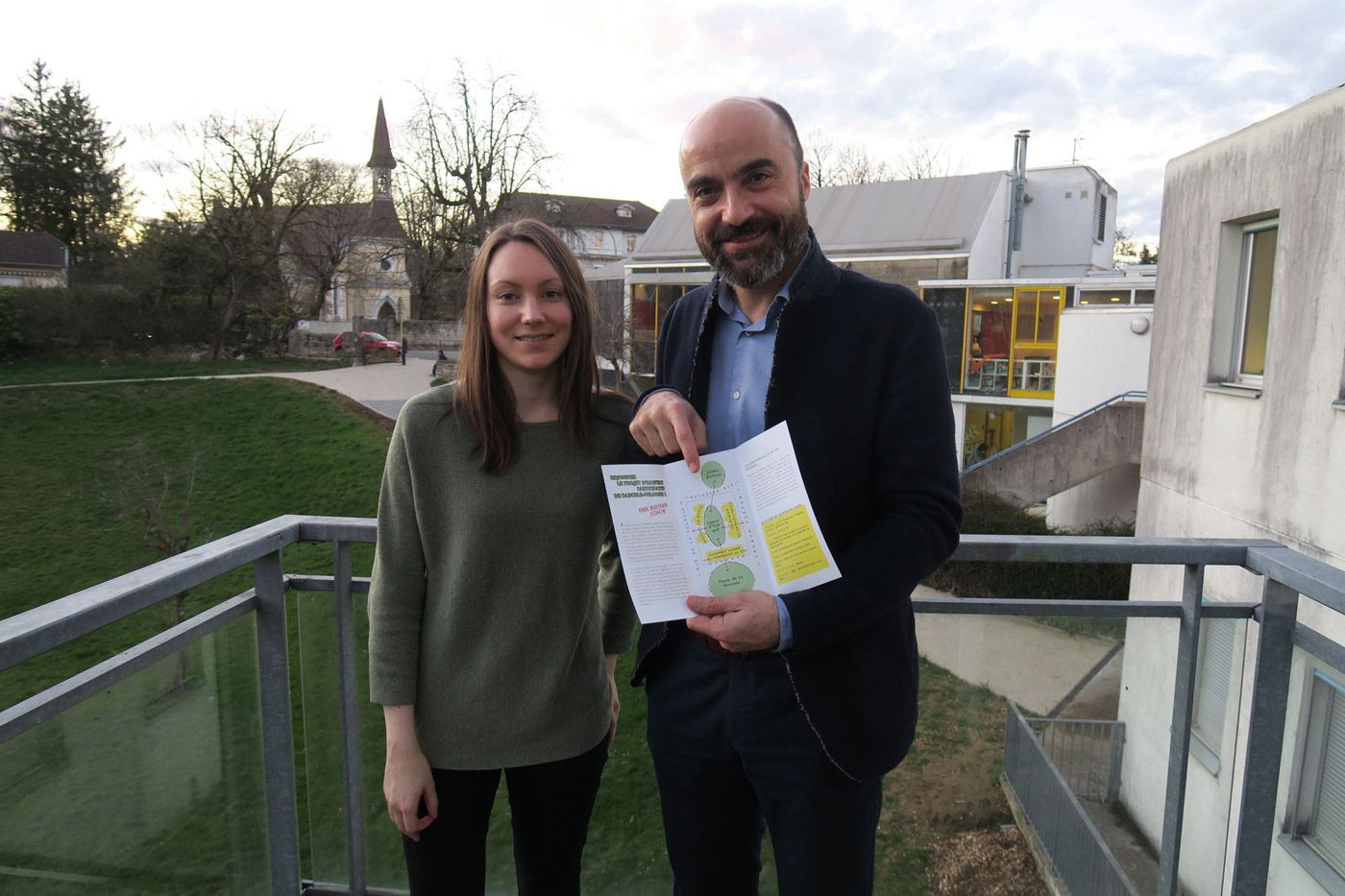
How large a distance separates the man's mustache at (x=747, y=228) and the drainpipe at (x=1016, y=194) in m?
35.5

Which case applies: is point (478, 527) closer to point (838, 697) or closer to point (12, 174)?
point (838, 697)

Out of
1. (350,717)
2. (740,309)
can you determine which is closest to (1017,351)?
(350,717)

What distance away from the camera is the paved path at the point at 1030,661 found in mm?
2434

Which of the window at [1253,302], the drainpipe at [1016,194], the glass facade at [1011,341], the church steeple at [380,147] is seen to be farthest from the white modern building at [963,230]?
the church steeple at [380,147]

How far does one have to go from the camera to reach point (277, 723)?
2.45m

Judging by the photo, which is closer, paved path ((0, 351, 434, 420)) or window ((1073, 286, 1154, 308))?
window ((1073, 286, 1154, 308))

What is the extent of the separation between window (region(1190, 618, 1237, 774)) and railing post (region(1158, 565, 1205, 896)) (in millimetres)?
17

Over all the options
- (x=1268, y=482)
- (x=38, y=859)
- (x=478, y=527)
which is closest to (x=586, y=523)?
(x=478, y=527)

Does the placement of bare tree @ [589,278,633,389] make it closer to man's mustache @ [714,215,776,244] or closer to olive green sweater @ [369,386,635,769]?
olive green sweater @ [369,386,635,769]

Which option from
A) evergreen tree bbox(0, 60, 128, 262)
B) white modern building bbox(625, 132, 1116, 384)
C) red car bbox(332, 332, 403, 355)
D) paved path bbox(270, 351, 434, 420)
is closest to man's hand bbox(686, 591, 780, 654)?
paved path bbox(270, 351, 434, 420)

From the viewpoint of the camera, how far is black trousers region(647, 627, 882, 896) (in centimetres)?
171

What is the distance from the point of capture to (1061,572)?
2.54m

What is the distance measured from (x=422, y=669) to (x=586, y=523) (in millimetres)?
473

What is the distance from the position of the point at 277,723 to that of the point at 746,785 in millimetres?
1367
